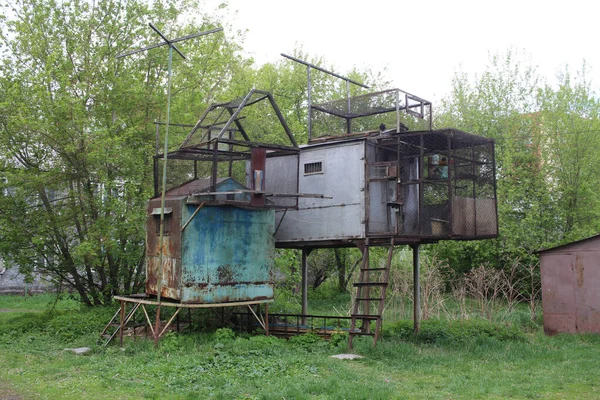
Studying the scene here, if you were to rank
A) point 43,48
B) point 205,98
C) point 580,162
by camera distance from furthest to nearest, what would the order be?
point 580,162 → point 205,98 → point 43,48

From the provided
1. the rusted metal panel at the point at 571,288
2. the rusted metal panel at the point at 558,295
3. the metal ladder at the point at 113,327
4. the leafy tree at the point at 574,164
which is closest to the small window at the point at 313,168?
the metal ladder at the point at 113,327

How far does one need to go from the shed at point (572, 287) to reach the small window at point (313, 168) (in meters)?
7.68

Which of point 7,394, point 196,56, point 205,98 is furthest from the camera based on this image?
point 205,98

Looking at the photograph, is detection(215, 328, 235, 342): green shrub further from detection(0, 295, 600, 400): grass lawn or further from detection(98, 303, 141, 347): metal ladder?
detection(98, 303, 141, 347): metal ladder

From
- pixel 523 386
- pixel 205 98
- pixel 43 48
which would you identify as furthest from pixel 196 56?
pixel 523 386

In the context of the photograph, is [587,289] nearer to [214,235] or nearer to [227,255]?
[227,255]

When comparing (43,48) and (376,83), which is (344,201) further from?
(376,83)

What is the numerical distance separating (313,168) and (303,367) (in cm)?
686

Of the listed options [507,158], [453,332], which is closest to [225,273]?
[453,332]

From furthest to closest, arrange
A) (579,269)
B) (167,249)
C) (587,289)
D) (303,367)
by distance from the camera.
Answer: (579,269)
(587,289)
(167,249)
(303,367)

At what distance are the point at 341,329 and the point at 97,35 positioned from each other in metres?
12.9

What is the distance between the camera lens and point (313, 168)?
17031 mm

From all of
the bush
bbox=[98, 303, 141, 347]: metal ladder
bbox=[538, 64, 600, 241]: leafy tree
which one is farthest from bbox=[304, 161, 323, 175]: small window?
bbox=[538, 64, 600, 241]: leafy tree

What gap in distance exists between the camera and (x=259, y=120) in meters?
27.4
